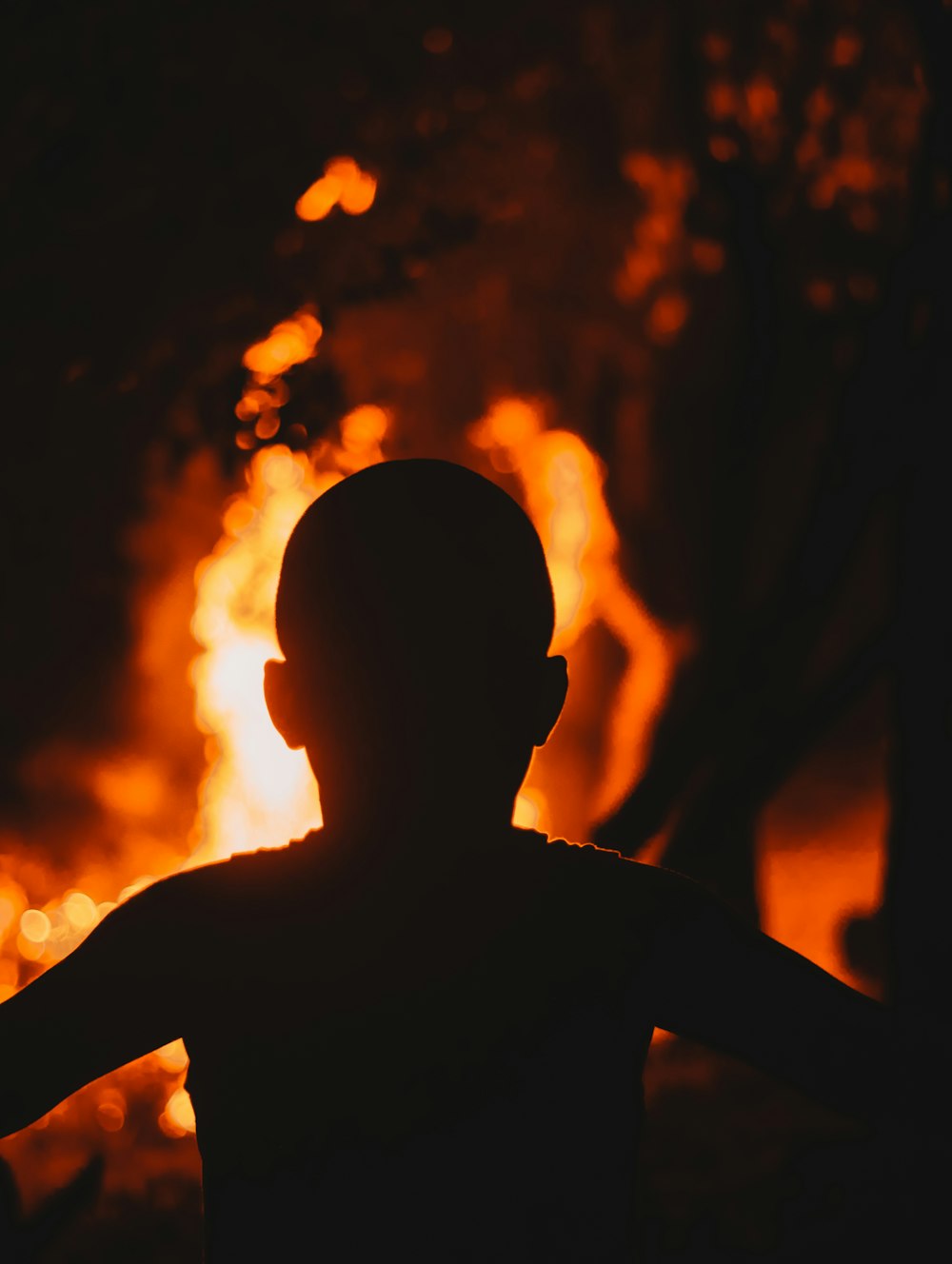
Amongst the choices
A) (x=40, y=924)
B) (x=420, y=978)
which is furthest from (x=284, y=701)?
(x=40, y=924)

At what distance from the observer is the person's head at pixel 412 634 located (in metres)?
0.74

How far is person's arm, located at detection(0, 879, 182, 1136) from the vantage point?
0.68m

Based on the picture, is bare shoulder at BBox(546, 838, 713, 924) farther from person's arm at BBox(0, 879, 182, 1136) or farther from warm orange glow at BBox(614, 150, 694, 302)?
warm orange glow at BBox(614, 150, 694, 302)

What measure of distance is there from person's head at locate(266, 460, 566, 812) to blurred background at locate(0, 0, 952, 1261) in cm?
203

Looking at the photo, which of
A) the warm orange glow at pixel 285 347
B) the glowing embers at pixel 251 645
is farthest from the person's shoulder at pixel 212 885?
the warm orange glow at pixel 285 347

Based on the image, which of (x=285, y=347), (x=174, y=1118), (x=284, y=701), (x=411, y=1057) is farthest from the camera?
(x=174, y=1118)

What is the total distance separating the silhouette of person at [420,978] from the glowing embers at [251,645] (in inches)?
82.3

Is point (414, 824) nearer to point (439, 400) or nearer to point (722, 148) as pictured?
point (439, 400)

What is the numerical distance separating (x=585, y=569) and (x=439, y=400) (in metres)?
0.64

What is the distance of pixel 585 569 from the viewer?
303 centimetres

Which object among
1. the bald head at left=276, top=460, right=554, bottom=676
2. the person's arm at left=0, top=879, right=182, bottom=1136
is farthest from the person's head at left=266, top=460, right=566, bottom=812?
the person's arm at left=0, top=879, right=182, bottom=1136

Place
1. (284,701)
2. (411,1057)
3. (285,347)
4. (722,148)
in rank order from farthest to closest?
(285,347) → (722,148) → (284,701) → (411,1057)

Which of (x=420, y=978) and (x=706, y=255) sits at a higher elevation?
(x=706, y=255)

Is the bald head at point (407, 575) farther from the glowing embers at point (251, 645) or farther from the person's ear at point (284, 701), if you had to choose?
the glowing embers at point (251, 645)
